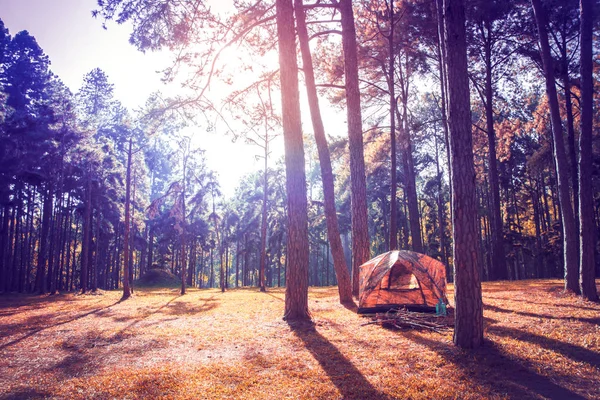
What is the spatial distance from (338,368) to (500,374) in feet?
6.83

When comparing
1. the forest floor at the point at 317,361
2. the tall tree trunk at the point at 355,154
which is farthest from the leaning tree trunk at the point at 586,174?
the tall tree trunk at the point at 355,154

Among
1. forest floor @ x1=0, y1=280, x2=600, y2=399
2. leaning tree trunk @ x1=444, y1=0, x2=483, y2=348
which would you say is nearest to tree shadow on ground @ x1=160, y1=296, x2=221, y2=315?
forest floor @ x1=0, y1=280, x2=600, y2=399

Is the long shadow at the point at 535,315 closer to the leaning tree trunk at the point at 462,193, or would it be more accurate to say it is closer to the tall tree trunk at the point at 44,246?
the leaning tree trunk at the point at 462,193

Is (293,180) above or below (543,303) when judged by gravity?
above

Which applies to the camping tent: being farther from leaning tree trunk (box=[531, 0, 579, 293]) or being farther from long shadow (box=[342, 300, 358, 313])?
leaning tree trunk (box=[531, 0, 579, 293])

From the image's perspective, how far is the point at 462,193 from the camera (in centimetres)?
572

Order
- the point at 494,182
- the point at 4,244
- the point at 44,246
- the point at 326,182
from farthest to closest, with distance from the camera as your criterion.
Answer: the point at 4,244 < the point at 44,246 < the point at 494,182 < the point at 326,182

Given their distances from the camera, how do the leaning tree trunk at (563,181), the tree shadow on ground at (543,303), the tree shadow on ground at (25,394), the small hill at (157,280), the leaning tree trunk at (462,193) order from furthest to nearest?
the small hill at (157,280) → the leaning tree trunk at (563,181) → the tree shadow on ground at (543,303) → the leaning tree trunk at (462,193) → the tree shadow on ground at (25,394)

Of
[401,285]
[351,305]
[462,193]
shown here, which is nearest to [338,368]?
[462,193]

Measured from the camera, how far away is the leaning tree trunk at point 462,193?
558 cm

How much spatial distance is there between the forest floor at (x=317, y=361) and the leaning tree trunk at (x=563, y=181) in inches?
79.9

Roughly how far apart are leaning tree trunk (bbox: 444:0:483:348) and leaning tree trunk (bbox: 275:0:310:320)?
3.85 metres

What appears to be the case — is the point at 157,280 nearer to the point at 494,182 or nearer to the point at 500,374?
the point at 494,182

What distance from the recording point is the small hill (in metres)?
38.3
